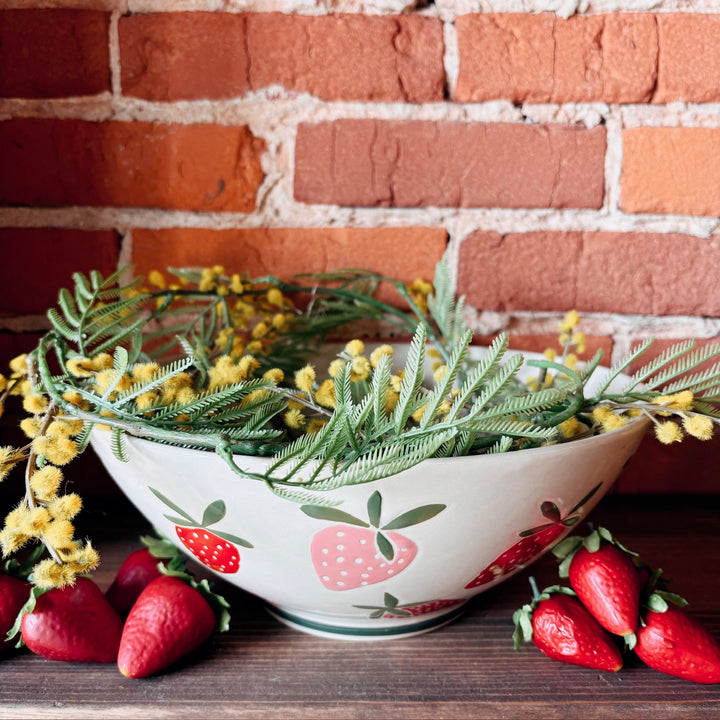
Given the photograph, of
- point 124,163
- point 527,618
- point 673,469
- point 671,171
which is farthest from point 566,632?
point 124,163

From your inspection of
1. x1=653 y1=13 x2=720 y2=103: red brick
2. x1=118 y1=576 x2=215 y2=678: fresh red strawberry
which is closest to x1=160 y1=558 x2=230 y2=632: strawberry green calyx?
x1=118 y1=576 x2=215 y2=678: fresh red strawberry

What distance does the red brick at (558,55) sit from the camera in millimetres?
625

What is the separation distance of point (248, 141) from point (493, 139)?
232 mm

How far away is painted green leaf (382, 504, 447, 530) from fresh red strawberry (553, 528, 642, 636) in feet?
0.44

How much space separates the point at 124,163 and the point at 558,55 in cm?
42

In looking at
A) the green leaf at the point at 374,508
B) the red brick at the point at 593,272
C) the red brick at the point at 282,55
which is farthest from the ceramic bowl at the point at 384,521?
the red brick at the point at 282,55

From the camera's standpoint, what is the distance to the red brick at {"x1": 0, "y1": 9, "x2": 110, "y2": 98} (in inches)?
24.2

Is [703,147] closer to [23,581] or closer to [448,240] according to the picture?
[448,240]

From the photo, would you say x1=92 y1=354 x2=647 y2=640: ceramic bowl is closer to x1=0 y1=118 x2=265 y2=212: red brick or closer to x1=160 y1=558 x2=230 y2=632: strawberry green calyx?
x1=160 y1=558 x2=230 y2=632: strawberry green calyx

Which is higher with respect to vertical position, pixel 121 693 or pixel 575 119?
pixel 575 119

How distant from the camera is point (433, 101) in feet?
2.10

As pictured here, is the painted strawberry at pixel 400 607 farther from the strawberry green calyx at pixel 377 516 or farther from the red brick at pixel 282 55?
the red brick at pixel 282 55

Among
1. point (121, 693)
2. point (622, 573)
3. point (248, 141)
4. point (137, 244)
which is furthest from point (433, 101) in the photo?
point (121, 693)

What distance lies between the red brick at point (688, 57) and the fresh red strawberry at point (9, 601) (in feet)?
2.18
